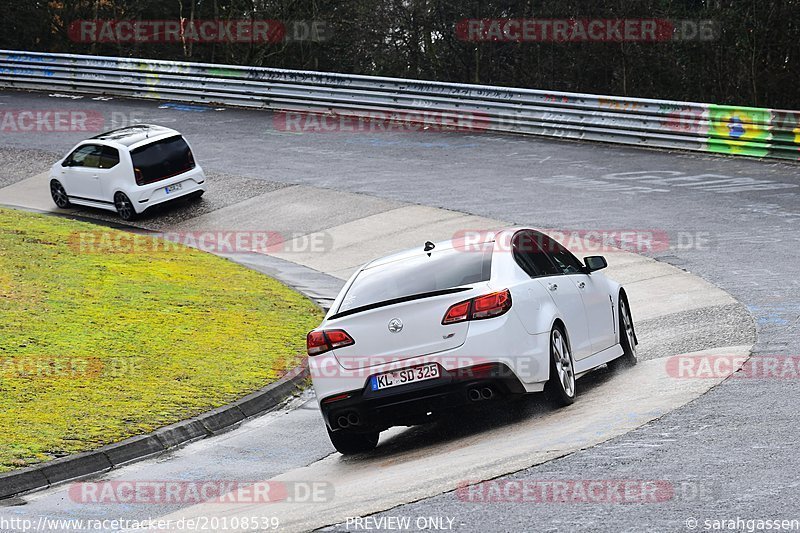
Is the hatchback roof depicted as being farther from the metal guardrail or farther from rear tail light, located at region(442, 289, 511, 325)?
rear tail light, located at region(442, 289, 511, 325)

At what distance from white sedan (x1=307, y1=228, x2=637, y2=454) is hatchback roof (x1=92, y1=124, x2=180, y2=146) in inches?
573

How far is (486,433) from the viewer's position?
374 inches

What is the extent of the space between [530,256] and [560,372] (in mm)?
1087

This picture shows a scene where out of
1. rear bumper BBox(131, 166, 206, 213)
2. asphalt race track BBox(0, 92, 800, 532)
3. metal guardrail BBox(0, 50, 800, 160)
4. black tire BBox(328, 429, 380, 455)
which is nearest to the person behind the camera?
asphalt race track BBox(0, 92, 800, 532)

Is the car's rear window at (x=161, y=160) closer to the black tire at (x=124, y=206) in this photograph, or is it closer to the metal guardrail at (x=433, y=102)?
the black tire at (x=124, y=206)

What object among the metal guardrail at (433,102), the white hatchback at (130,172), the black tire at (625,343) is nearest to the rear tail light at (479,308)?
the black tire at (625,343)

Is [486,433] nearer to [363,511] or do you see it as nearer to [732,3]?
[363,511]

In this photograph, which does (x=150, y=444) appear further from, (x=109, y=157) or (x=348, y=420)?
(x=109, y=157)

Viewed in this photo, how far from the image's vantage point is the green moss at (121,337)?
1099cm

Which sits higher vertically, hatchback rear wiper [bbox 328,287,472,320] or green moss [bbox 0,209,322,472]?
hatchback rear wiper [bbox 328,287,472,320]

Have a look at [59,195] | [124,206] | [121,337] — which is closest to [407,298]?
[121,337]

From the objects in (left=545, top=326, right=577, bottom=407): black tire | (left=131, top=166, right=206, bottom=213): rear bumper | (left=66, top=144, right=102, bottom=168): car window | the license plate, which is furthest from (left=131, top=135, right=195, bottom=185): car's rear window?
the license plate

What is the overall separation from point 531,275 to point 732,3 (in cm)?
2537

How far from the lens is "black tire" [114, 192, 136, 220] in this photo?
2334 centimetres
